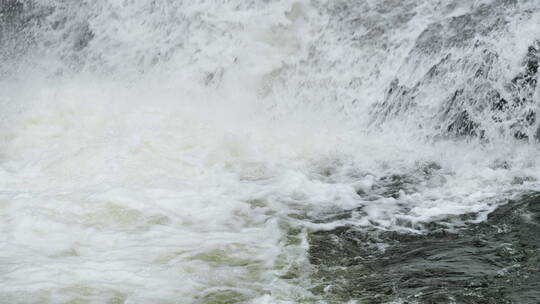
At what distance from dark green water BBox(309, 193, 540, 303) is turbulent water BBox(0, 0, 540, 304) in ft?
0.06

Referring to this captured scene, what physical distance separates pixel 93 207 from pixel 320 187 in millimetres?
2086

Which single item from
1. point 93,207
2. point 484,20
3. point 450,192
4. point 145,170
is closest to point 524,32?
point 484,20

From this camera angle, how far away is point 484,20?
6.90m

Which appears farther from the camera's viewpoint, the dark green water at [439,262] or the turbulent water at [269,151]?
the turbulent water at [269,151]

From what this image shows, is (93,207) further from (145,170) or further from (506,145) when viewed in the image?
(506,145)

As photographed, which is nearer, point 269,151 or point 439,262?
point 439,262

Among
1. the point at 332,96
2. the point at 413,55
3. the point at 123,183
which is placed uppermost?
the point at 413,55

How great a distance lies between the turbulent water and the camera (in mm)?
4328

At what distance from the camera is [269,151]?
697cm

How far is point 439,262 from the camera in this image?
4.39m

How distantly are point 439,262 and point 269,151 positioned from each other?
9.63 feet

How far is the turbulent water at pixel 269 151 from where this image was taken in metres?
4.33

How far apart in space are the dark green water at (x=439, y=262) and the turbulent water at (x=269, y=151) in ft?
0.06

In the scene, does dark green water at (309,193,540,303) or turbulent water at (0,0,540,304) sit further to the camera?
turbulent water at (0,0,540,304)
